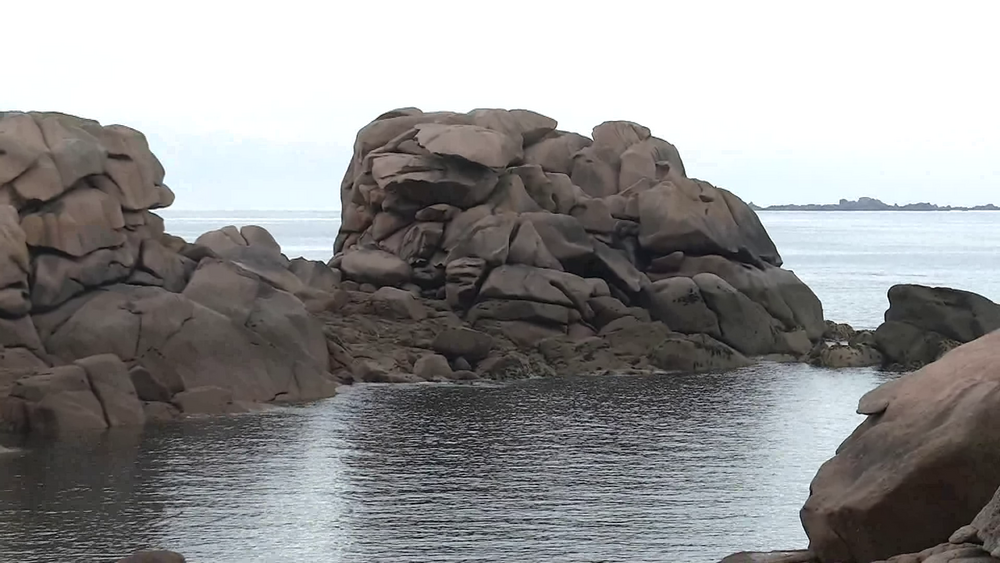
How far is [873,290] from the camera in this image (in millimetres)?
96812

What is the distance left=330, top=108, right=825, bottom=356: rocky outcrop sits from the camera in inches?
1909

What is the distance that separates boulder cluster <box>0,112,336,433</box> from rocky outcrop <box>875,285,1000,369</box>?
71.5ft

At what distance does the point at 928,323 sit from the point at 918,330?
0.46 metres

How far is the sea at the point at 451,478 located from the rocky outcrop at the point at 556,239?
5941 millimetres

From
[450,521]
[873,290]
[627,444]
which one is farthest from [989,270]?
[450,521]

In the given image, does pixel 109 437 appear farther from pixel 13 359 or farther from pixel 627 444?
pixel 627 444

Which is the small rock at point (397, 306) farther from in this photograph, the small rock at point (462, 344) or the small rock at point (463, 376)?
the small rock at point (463, 376)

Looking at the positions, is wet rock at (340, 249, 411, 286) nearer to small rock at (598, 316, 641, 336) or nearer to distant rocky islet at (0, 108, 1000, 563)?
distant rocky islet at (0, 108, 1000, 563)

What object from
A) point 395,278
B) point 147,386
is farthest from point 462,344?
point 147,386

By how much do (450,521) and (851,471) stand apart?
32.7ft

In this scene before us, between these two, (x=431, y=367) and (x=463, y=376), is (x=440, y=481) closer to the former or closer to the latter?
(x=431, y=367)

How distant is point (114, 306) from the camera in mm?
36531

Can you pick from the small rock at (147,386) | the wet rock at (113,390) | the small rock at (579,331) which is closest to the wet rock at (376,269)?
the small rock at (579,331)

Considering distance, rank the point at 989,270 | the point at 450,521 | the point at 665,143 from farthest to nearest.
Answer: the point at 989,270
the point at 665,143
the point at 450,521
